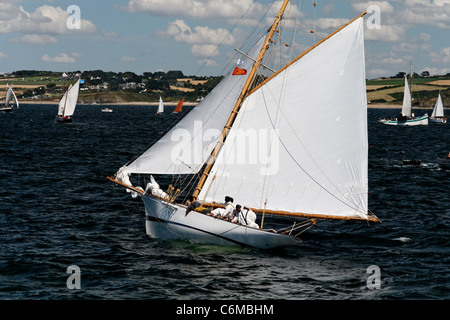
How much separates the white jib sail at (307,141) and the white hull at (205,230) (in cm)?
179

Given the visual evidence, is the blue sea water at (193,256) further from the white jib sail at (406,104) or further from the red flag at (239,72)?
the white jib sail at (406,104)

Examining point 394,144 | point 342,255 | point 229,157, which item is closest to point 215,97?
point 229,157

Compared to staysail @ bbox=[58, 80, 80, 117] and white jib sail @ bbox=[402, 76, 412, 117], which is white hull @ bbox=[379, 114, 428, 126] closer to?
white jib sail @ bbox=[402, 76, 412, 117]

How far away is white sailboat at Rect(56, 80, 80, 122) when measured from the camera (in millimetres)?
122000

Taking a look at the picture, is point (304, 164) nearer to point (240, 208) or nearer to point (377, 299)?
point (240, 208)

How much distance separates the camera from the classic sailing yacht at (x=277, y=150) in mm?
25703

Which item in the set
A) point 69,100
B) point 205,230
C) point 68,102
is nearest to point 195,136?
point 205,230

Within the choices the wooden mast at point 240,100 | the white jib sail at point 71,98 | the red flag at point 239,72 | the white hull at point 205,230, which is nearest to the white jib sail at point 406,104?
the white jib sail at point 71,98

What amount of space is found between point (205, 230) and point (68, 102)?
351ft

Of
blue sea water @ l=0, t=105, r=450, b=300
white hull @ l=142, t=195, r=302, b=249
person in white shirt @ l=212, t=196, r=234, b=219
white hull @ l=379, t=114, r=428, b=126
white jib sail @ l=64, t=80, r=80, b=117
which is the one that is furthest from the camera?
white hull @ l=379, t=114, r=428, b=126

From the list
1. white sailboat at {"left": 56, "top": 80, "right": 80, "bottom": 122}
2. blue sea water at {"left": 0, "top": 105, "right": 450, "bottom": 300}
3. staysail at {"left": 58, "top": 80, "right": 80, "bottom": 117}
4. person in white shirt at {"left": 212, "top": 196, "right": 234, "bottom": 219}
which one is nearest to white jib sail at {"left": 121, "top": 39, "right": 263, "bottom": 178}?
person in white shirt at {"left": 212, "top": 196, "right": 234, "bottom": 219}

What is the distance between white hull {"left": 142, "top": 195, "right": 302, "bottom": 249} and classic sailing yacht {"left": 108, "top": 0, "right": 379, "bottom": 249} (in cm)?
5

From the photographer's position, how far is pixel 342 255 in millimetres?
Result: 26203
